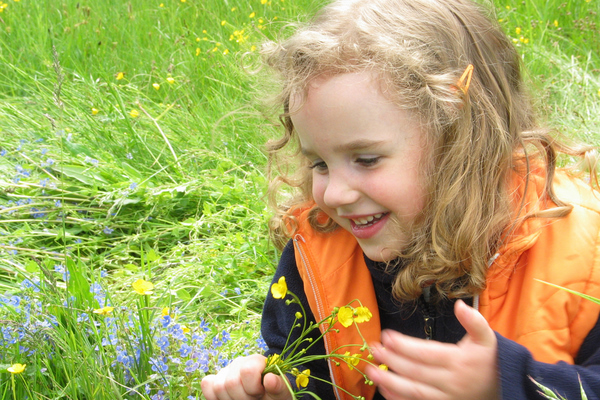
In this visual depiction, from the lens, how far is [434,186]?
1.52 m

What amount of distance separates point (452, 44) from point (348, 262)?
0.64m

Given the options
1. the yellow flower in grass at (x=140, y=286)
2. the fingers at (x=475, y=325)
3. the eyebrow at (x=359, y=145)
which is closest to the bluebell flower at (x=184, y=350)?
the yellow flower in grass at (x=140, y=286)

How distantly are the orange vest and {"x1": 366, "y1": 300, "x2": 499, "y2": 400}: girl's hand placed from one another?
0.18m

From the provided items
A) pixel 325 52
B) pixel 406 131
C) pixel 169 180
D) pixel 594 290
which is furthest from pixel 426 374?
pixel 169 180

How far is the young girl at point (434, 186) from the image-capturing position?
4.67 feet

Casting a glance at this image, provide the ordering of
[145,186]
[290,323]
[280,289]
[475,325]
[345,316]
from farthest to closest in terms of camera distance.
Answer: [145,186] < [290,323] < [280,289] < [345,316] < [475,325]

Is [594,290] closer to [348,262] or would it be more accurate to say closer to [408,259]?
[408,259]

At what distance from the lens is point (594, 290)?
1.37 metres

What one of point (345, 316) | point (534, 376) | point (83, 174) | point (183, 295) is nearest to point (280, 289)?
point (345, 316)

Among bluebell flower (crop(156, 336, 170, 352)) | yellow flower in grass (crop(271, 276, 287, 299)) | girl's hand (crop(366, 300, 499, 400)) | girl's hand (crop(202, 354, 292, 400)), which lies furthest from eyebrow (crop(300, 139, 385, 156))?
bluebell flower (crop(156, 336, 170, 352))

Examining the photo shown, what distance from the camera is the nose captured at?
146 cm

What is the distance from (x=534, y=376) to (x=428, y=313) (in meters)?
0.50

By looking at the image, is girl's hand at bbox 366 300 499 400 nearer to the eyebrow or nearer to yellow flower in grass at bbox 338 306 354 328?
yellow flower in grass at bbox 338 306 354 328

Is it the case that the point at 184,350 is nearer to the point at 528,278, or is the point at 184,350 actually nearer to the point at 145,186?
the point at 528,278
